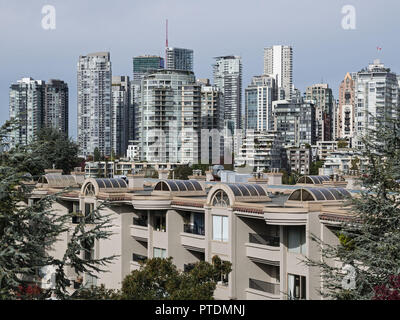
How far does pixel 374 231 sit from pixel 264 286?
41.1 ft

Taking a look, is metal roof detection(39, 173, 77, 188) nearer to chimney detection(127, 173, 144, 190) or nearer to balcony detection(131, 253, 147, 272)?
chimney detection(127, 173, 144, 190)

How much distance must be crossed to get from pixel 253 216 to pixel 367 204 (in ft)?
39.5

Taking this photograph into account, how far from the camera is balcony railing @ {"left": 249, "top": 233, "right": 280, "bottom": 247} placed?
31570 mm

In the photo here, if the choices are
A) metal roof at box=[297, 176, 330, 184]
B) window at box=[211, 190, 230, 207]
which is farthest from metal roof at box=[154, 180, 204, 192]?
metal roof at box=[297, 176, 330, 184]

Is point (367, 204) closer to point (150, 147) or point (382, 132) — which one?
point (382, 132)

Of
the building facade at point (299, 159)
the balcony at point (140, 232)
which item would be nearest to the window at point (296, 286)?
the balcony at point (140, 232)

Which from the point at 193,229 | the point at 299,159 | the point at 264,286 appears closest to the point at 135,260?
the point at 193,229

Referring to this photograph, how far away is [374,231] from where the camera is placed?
2045 cm

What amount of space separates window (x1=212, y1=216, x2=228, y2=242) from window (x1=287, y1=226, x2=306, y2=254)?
4.55 meters

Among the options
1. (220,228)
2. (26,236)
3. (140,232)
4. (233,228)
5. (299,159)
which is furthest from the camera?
(299,159)

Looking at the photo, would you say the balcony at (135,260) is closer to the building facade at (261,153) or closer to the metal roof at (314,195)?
the metal roof at (314,195)

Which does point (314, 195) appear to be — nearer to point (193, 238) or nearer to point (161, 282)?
point (161, 282)

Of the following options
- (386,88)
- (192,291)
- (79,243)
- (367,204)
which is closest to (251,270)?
(192,291)

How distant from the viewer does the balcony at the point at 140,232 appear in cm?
4005
